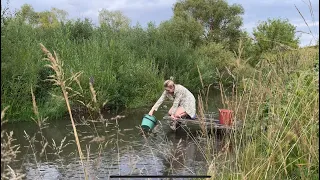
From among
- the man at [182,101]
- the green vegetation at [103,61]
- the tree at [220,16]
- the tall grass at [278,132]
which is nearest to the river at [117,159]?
the man at [182,101]

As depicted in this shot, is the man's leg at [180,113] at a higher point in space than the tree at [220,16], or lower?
lower

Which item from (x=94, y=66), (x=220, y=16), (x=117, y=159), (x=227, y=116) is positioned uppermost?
(x=220, y=16)

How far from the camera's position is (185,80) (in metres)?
18.9

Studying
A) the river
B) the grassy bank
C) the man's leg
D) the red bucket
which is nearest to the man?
the man's leg

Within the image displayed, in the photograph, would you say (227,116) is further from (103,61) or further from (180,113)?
(103,61)

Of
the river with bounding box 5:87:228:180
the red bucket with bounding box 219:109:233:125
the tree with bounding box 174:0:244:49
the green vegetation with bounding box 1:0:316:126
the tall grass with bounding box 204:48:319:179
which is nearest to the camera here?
the tall grass with bounding box 204:48:319:179

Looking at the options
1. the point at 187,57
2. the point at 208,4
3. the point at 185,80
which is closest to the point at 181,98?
the point at 185,80

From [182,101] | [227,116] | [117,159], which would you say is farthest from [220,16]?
[227,116]

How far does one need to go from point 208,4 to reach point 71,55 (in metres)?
21.7

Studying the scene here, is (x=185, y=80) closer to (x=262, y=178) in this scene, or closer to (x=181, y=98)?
(x=181, y=98)

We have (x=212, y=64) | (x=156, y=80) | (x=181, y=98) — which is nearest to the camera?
(x=181, y=98)

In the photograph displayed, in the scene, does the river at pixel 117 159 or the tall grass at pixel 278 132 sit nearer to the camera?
the tall grass at pixel 278 132

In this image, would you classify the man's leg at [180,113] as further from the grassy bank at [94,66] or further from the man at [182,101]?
the grassy bank at [94,66]

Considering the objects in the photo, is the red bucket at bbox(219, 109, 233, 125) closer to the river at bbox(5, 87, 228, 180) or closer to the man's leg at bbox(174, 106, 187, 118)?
the river at bbox(5, 87, 228, 180)
